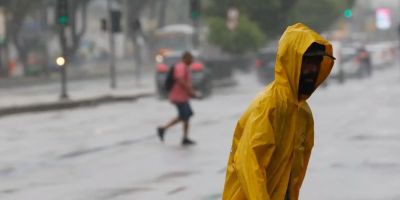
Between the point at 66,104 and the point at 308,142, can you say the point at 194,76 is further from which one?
the point at 308,142

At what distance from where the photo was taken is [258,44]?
5941 centimetres

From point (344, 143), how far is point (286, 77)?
15701 millimetres

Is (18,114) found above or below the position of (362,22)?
above

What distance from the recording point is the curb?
3203 cm

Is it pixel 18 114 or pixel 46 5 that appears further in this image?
pixel 46 5

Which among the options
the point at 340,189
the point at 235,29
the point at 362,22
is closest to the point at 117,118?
the point at 340,189

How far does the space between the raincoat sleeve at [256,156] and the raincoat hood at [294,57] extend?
18 cm

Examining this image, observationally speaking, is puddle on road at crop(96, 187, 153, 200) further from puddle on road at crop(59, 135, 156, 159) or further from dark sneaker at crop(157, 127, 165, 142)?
dark sneaker at crop(157, 127, 165, 142)

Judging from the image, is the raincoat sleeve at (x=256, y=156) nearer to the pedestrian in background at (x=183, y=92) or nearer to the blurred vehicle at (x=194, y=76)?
the pedestrian in background at (x=183, y=92)

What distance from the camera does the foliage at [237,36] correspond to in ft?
193

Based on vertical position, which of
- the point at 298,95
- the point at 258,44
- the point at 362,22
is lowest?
the point at 362,22

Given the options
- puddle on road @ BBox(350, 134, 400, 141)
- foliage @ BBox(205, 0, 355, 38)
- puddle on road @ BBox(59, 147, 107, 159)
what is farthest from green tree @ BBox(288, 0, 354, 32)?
puddle on road @ BBox(59, 147, 107, 159)

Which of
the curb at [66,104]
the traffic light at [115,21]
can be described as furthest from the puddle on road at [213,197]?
the traffic light at [115,21]

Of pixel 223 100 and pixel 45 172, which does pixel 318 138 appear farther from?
pixel 223 100
